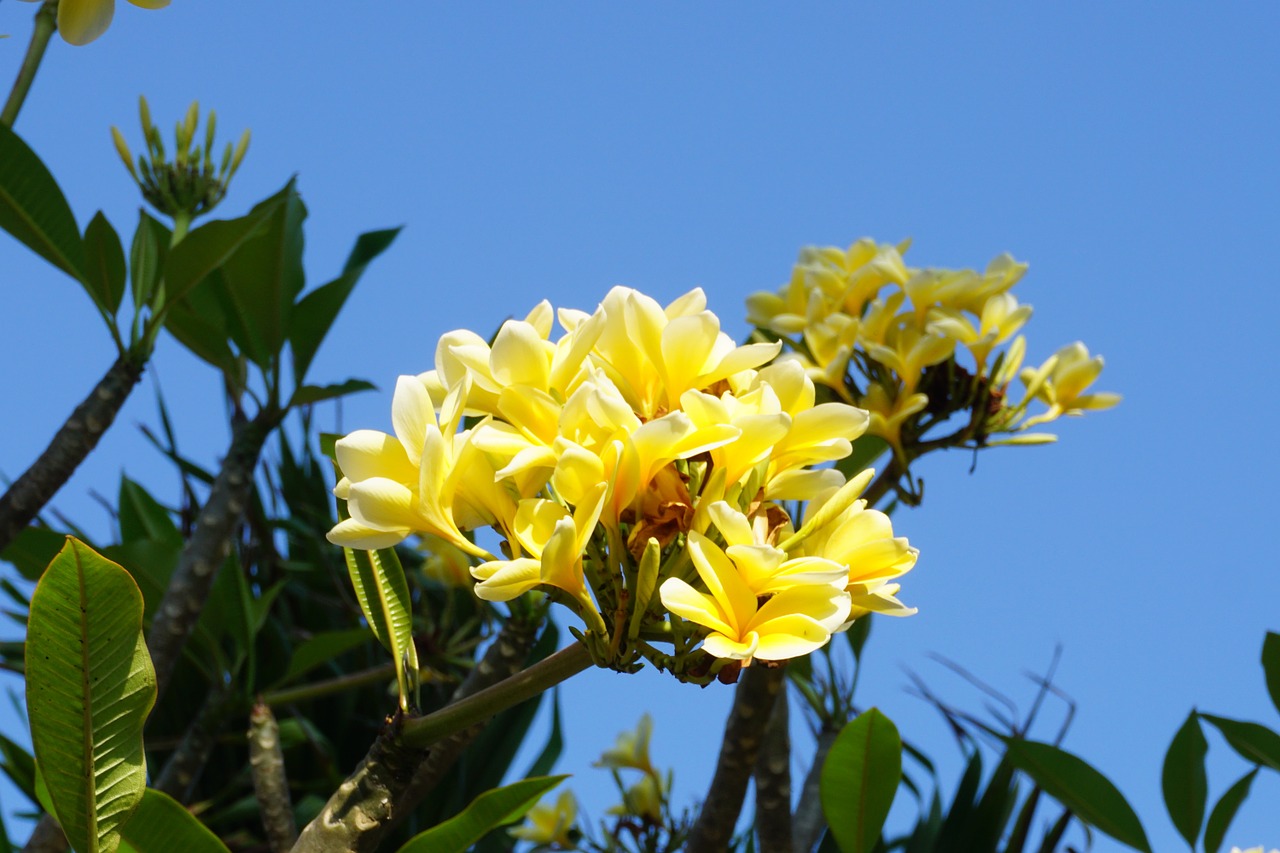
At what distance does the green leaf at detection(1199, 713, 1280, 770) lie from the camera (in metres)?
1.53

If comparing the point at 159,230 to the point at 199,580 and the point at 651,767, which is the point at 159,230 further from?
the point at 651,767

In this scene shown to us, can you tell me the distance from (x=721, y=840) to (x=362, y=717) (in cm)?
158

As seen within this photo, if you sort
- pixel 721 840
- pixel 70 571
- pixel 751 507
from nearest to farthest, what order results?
pixel 70 571
pixel 751 507
pixel 721 840

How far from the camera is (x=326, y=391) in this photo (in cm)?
197

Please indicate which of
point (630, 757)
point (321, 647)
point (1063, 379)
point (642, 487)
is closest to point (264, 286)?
point (321, 647)

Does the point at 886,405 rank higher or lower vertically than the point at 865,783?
higher

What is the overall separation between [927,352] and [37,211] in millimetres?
1255

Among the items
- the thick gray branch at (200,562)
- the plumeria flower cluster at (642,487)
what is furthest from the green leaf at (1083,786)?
the thick gray branch at (200,562)

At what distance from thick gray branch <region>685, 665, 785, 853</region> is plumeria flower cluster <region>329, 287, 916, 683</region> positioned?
2.36 feet

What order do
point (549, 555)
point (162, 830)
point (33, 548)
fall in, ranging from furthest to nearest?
point (33, 548), point (162, 830), point (549, 555)

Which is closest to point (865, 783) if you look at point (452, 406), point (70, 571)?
point (452, 406)

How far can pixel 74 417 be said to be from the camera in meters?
1.62

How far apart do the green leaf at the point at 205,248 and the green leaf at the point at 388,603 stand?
1.05 meters

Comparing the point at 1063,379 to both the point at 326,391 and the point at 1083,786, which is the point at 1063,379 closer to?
the point at 1083,786
